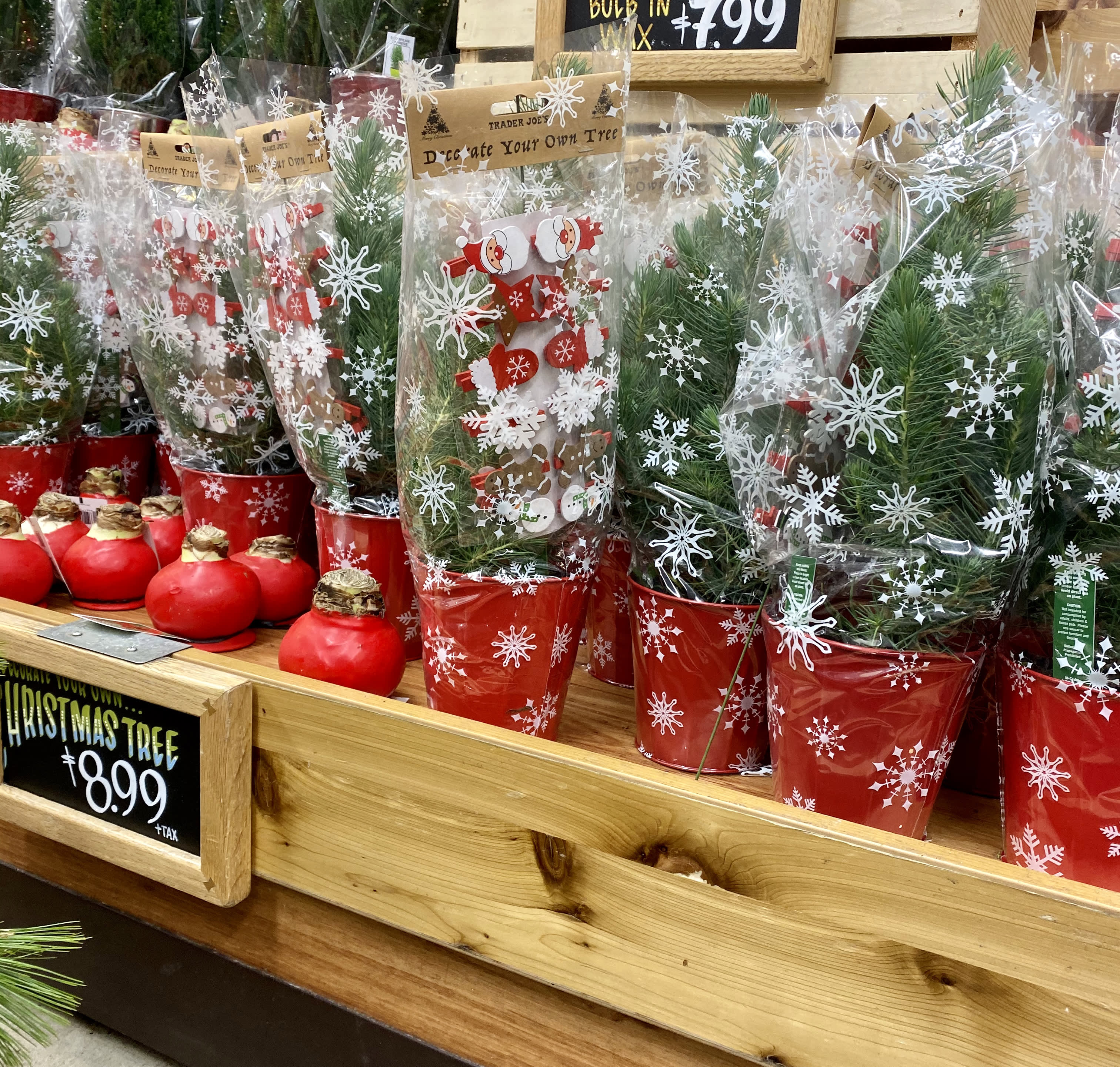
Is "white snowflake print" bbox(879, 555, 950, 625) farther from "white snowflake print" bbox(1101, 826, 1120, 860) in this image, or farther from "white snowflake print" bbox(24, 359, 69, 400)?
"white snowflake print" bbox(24, 359, 69, 400)

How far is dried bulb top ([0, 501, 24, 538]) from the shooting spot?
3.57 feet

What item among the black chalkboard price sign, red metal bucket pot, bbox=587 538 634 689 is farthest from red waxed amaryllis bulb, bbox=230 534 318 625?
red metal bucket pot, bbox=587 538 634 689

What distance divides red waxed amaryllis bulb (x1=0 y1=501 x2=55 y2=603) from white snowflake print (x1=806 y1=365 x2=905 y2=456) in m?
0.83

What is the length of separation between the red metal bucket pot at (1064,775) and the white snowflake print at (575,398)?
1.19 feet

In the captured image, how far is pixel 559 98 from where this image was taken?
723mm

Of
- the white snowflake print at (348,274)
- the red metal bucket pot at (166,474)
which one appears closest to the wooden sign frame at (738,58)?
the white snowflake print at (348,274)

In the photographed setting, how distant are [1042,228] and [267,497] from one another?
33.3 inches

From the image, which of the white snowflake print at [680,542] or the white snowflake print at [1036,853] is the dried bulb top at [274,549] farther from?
the white snowflake print at [1036,853]

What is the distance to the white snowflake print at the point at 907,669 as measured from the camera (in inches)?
27.1

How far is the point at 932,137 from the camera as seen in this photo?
2.25ft

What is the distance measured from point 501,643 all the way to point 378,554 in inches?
9.3

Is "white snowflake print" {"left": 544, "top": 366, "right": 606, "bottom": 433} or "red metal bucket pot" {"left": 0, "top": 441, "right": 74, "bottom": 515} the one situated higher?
"white snowflake print" {"left": 544, "top": 366, "right": 606, "bottom": 433}

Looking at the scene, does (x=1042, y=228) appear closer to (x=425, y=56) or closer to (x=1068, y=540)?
(x=1068, y=540)

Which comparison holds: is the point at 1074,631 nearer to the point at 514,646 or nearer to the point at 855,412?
the point at 855,412
